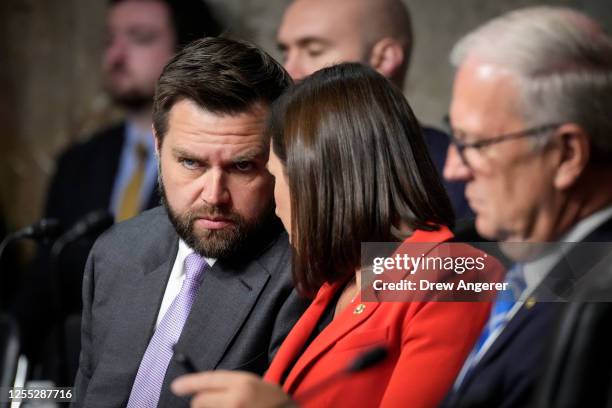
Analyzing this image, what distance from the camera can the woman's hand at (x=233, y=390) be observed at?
172 centimetres

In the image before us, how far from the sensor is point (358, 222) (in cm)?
203

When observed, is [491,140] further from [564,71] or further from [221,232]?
[221,232]

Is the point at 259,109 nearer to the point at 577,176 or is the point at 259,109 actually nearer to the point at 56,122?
the point at 577,176

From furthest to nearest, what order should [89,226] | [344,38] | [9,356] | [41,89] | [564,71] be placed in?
[41,89], [344,38], [89,226], [9,356], [564,71]

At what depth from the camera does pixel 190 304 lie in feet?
7.88

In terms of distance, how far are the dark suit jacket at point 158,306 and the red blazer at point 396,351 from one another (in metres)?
0.24

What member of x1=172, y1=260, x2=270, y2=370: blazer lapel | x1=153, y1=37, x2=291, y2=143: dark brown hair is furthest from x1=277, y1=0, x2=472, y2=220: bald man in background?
x1=172, y1=260, x2=270, y2=370: blazer lapel

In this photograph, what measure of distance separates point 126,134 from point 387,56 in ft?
4.90

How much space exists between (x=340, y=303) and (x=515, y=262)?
0.47 metres

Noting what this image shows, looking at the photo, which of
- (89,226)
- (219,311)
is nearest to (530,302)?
(219,311)

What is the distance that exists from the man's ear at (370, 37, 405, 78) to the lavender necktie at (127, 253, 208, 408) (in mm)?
1363

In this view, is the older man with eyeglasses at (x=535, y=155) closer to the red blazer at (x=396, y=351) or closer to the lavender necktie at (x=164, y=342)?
the red blazer at (x=396, y=351)

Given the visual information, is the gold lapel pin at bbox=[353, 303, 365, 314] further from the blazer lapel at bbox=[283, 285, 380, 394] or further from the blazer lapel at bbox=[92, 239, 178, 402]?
the blazer lapel at bbox=[92, 239, 178, 402]

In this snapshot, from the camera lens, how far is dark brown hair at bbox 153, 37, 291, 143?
7.78 feet
